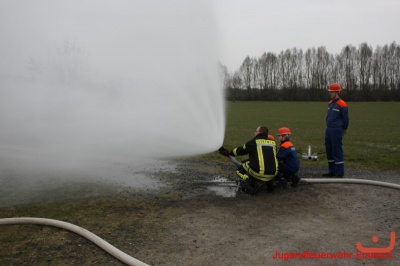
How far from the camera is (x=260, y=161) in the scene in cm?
712

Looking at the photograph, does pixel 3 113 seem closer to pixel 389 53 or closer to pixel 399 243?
pixel 399 243

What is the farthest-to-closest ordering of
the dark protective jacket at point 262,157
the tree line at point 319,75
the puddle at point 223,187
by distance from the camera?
the tree line at point 319,75 → the puddle at point 223,187 → the dark protective jacket at point 262,157

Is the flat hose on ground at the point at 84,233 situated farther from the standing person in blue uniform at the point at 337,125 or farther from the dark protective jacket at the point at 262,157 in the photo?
the standing person in blue uniform at the point at 337,125

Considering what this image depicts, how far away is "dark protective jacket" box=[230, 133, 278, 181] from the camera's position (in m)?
7.14

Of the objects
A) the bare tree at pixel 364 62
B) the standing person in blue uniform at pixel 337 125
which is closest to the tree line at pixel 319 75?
the bare tree at pixel 364 62

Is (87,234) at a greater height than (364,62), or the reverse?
(364,62)

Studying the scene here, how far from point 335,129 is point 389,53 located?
98898 millimetres

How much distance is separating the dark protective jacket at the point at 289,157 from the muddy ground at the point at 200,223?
54cm

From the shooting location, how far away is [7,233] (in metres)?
5.52

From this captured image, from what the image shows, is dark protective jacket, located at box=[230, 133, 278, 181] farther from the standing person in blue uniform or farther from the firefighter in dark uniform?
the standing person in blue uniform

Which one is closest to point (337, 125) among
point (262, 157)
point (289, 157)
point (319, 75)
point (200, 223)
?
point (289, 157)

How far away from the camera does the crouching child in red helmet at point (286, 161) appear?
747 cm

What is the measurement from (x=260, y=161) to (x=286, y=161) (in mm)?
787

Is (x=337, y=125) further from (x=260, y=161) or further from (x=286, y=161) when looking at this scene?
(x=260, y=161)
